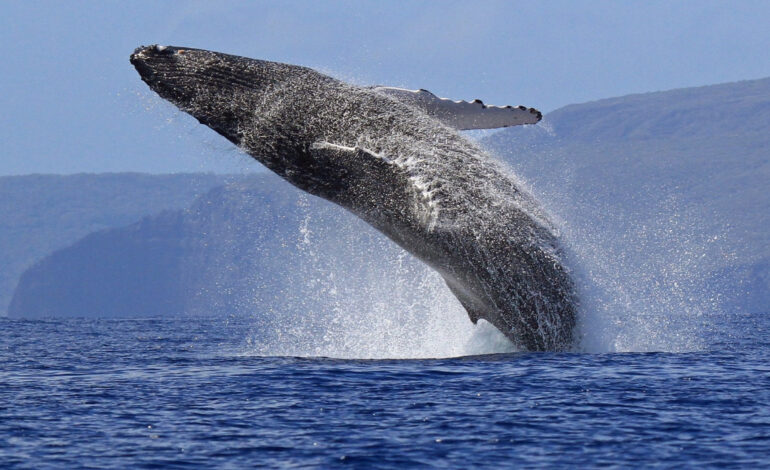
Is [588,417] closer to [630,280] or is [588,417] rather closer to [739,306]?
[630,280]

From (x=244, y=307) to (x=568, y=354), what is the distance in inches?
5123

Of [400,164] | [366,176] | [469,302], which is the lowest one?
[469,302]

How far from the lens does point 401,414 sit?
1088 centimetres

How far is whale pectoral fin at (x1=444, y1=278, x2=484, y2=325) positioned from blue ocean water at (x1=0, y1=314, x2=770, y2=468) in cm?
57

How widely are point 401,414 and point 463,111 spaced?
17.3ft

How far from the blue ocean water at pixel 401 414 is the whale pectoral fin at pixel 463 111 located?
Answer: 10.1 ft

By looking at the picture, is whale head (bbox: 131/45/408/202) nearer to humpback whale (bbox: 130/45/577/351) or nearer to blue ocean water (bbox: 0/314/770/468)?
humpback whale (bbox: 130/45/577/351)

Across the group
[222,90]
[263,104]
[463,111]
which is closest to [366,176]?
[263,104]

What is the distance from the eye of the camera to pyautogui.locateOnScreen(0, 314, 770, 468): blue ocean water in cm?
934

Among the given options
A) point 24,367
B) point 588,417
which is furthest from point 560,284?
point 24,367

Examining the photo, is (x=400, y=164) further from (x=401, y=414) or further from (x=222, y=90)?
(x=401, y=414)

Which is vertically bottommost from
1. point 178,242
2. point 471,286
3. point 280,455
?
point 280,455

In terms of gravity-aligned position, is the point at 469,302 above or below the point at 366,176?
below

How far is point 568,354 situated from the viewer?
48.9 ft
